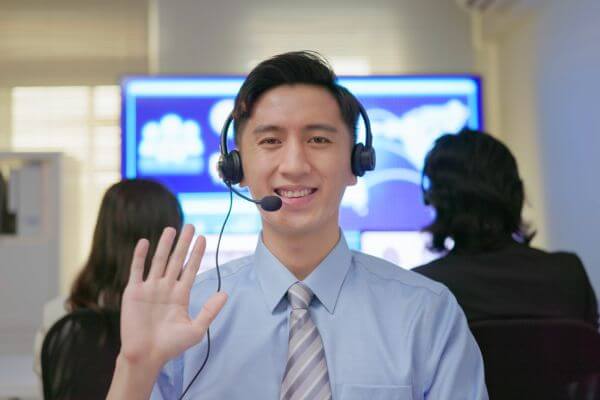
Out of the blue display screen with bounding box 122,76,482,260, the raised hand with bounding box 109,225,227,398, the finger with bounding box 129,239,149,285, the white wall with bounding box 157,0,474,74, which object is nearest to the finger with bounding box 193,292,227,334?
the raised hand with bounding box 109,225,227,398

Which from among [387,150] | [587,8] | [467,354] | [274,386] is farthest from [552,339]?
[387,150]

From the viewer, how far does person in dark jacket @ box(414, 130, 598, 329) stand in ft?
6.08

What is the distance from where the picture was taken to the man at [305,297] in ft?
3.90

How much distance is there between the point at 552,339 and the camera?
1.41 m

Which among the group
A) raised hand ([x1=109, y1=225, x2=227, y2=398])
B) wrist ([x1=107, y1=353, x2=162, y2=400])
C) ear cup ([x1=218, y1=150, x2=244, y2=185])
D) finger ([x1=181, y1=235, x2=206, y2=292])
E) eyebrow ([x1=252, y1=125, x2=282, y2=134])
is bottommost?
wrist ([x1=107, y1=353, x2=162, y2=400])

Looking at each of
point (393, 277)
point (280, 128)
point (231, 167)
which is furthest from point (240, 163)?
point (393, 277)

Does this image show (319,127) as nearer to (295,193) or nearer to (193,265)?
(295,193)

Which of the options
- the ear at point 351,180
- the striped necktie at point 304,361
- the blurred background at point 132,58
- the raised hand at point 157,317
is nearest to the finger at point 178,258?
the raised hand at point 157,317

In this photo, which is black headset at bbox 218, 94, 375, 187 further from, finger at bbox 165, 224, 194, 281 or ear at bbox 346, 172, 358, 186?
finger at bbox 165, 224, 194, 281

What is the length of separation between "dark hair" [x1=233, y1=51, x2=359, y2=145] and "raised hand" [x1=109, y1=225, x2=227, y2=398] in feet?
0.99

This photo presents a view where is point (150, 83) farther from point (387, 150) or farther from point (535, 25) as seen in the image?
point (535, 25)

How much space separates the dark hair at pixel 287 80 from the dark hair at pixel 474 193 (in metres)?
0.81

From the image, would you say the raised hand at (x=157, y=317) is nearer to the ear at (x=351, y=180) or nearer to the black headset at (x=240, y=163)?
the black headset at (x=240, y=163)

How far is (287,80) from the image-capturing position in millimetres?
1313
